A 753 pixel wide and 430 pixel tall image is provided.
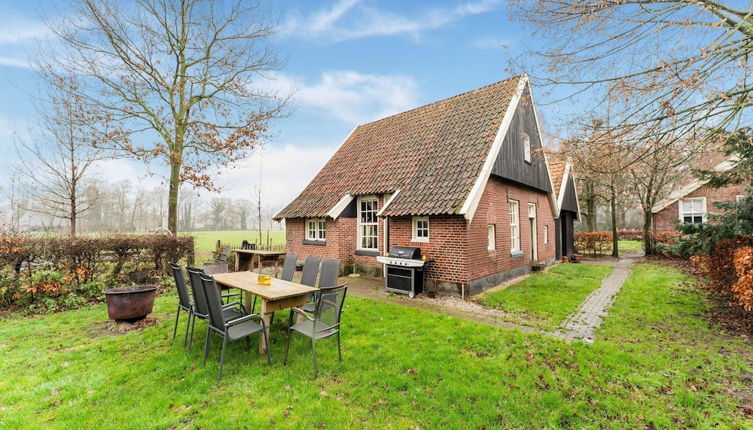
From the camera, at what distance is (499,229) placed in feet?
34.2

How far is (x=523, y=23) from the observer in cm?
574

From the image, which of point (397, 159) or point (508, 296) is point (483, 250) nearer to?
point (508, 296)

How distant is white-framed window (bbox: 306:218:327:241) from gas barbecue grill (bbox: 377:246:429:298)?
420cm

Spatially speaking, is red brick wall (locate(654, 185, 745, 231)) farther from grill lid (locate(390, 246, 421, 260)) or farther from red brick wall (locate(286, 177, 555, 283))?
grill lid (locate(390, 246, 421, 260))

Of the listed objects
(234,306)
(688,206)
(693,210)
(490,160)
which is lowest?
(234,306)

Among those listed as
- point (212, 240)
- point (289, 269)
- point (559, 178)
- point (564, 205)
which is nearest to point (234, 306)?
point (289, 269)

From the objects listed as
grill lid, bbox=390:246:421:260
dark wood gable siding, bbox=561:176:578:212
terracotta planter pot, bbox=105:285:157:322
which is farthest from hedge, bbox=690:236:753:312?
terracotta planter pot, bbox=105:285:157:322

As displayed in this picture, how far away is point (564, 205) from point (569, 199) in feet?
4.48

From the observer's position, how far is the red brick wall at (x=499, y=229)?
9.02 meters

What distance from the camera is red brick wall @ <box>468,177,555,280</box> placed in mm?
9023

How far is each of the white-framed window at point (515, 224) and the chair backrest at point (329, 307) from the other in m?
8.94

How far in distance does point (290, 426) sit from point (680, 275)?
1561 centimetres

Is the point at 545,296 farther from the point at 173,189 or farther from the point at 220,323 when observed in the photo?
the point at 173,189

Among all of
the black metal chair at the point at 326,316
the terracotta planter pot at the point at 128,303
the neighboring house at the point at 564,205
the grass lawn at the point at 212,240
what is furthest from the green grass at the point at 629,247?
the terracotta planter pot at the point at 128,303
